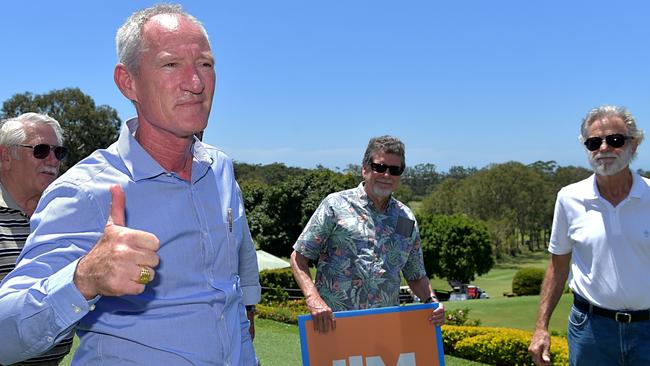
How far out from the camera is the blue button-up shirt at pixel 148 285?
1.59m

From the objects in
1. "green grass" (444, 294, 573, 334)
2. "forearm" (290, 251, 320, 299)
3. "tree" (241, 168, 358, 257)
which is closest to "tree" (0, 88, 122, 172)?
"tree" (241, 168, 358, 257)

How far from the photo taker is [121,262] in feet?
4.86

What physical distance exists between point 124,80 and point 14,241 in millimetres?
1743

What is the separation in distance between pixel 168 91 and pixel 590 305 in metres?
3.46

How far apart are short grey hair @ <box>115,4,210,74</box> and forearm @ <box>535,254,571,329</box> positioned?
3502 mm

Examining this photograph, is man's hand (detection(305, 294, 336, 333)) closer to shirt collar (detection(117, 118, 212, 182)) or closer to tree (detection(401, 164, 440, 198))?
shirt collar (detection(117, 118, 212, 182))

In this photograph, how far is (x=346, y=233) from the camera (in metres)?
4.70

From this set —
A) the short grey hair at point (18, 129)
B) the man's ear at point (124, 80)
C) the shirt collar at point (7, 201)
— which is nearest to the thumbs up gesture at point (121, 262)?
the man's ear at point (124, 80)

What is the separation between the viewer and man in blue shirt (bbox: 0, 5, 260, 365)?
5.95ft

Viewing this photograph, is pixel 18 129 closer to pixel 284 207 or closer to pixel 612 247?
pixel 612 247

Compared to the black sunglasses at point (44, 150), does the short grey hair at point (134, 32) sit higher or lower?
higher

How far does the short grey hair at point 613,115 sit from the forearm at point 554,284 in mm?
928

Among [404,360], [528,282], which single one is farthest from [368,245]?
[528,282]

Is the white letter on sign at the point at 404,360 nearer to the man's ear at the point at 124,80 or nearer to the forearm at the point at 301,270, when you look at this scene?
the forearm at the point at 301,270
